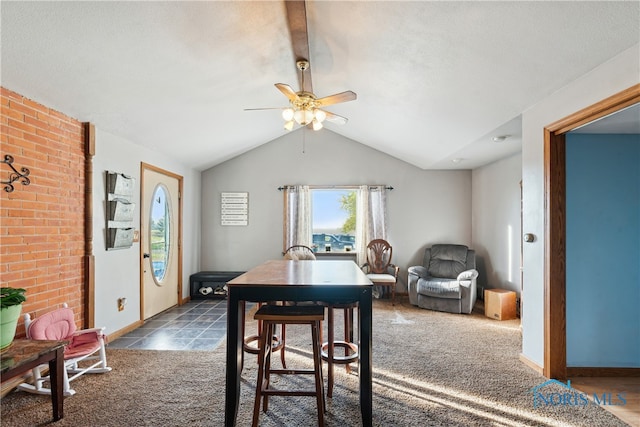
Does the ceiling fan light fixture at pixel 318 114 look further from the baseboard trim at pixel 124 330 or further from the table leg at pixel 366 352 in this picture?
the baseboard trim at pixel 124 330

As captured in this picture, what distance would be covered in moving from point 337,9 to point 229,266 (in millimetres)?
4673

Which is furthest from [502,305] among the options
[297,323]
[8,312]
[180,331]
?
[8,312]

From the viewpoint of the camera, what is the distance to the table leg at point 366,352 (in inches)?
79.4

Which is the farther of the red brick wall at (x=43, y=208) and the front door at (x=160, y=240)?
the front door at (x=160, y=240)

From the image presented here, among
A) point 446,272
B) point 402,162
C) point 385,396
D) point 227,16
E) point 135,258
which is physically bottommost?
A: point 385,396

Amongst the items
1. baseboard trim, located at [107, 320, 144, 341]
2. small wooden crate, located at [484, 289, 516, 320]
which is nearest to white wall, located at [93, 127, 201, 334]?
baseboard trim, located at [107, 320, 144, 341]

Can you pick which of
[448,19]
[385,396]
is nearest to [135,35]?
[448,19]

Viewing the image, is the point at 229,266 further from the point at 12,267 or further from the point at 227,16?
the point at 227,16

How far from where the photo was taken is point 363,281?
2102mm

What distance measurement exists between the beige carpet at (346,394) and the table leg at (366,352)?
0.18 m

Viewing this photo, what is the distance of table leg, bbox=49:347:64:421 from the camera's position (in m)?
2.17

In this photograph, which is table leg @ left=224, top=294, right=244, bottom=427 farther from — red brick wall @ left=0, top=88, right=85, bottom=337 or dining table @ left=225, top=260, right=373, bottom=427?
red brick wall @ left=0, top=88, right=85, bottom=337

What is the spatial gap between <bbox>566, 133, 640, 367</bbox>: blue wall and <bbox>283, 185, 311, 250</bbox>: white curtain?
3890mm

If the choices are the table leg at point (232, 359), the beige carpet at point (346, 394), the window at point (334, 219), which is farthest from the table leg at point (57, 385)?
the window at point (334, 219)
